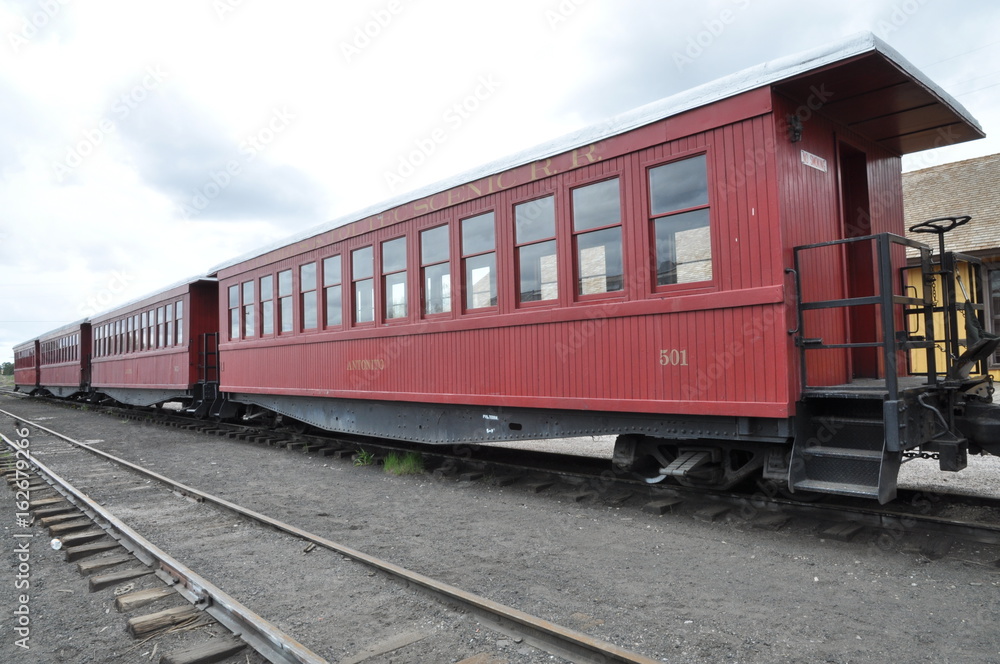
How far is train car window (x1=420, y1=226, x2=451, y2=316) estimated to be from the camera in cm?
754

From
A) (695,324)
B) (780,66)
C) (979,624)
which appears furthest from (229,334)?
(979,624)

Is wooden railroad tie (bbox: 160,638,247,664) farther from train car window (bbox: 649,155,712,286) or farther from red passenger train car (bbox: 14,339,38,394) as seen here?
red passenger train car (bbox: 14,339,38,394)

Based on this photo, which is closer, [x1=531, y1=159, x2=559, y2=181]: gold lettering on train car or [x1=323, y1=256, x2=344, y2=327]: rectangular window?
[x1=531, y1=159, x2=559, y2=181]: gold lettering on train car

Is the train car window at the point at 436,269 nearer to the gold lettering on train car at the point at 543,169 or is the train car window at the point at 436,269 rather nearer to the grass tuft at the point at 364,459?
the gold lettering on train car at the point at 543,169

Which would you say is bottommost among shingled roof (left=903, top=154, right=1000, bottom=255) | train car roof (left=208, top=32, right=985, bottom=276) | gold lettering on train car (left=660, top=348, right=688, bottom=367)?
gold lettering on train car (left=660, top=348, right=688, bottom=367)

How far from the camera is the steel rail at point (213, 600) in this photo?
3.10 m

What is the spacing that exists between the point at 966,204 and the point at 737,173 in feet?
47.6

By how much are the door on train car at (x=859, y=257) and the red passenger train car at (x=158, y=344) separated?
12.7m

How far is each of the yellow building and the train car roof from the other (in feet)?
23.0

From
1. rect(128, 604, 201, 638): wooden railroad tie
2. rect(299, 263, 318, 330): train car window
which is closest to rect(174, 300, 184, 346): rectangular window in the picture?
rect(299, 263, 318, 330): train car window

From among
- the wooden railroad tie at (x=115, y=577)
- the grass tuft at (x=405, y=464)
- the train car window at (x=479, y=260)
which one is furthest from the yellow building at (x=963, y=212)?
the wooden railroad tie at (x=115, y=577)

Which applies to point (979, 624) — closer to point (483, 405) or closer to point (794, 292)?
point (794, 292)

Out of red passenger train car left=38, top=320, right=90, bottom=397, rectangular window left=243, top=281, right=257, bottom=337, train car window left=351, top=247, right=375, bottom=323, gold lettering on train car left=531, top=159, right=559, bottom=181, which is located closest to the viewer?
gold lettering on train car left=531, top=159, right=559, bottom=181

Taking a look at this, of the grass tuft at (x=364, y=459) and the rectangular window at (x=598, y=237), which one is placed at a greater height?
the rectangular window at (x=598, y=237)
